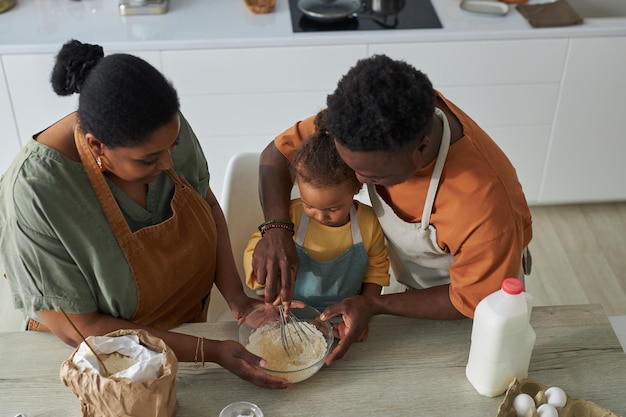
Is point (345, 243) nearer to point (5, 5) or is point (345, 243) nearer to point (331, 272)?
point (331, 272)

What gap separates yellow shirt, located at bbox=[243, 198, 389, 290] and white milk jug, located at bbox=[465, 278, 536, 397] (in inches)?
15.4

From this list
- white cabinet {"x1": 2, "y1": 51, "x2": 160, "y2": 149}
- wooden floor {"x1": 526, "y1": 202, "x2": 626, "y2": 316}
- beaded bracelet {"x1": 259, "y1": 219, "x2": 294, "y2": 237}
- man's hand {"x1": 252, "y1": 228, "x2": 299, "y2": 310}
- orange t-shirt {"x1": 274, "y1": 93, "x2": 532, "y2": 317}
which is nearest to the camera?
orange t-shirt {"x1": 274, "y1": 93, "x2": 532, "y2": 317}

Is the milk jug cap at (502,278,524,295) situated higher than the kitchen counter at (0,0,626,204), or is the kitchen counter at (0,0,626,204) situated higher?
the milk jug cap at (502,278,524,295)

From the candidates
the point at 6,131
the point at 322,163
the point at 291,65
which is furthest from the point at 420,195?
the point at 6,131

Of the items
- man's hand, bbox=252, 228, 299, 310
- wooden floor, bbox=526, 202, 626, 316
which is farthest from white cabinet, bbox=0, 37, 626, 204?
man's hand, bbox=252, 228, 299, 310

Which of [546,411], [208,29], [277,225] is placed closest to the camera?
[546,411]

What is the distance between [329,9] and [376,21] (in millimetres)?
176

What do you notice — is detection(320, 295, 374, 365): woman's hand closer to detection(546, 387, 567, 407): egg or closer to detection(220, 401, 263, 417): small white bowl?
detection(220, 401, 263, 417): small white bowl

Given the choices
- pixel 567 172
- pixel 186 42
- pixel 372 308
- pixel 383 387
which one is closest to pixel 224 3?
pixel 186 42

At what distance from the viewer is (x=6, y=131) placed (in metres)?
2.74

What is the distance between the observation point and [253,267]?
5.17 ft

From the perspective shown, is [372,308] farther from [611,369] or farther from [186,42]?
[186,42]

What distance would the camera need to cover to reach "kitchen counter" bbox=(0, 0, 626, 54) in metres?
2.58

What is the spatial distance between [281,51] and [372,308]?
4.53ft
